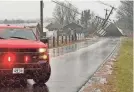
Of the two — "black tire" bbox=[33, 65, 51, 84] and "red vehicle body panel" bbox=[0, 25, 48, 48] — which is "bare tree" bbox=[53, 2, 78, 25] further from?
"red vehicle body panel" bbox=[0, 25, 48, 48]

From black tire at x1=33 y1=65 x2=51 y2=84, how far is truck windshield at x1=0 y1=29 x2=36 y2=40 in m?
1.35

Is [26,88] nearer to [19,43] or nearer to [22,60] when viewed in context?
[22,60]

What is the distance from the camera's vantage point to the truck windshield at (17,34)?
40.9 ft

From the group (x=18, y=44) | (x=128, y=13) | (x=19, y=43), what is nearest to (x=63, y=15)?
(x=128, y=13)

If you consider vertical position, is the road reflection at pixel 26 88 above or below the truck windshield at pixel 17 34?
below

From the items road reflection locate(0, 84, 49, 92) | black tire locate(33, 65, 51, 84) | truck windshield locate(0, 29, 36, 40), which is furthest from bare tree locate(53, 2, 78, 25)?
road reflection locate(0, 84, 49, 92)

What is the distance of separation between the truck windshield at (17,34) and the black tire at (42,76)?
1354 millimetres

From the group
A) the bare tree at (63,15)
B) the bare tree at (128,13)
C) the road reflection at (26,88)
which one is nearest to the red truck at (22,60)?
the road reflection at (26,88)

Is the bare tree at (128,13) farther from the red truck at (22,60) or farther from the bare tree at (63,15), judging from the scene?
the red truck at (22,60)

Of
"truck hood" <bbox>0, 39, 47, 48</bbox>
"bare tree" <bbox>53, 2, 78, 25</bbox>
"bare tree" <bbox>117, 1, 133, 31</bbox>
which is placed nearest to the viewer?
"truck hood" <bbox>0, 39, 47, 48</bbox>

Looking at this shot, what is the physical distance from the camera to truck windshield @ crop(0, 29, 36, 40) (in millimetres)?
12472

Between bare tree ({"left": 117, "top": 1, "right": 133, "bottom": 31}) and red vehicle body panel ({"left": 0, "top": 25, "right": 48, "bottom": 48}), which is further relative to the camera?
bare tree ({"left": 117, "top": 1, "right": 133, "bottom": 31})

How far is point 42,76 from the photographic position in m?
12.0

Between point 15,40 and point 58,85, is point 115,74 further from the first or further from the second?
point 15,40
